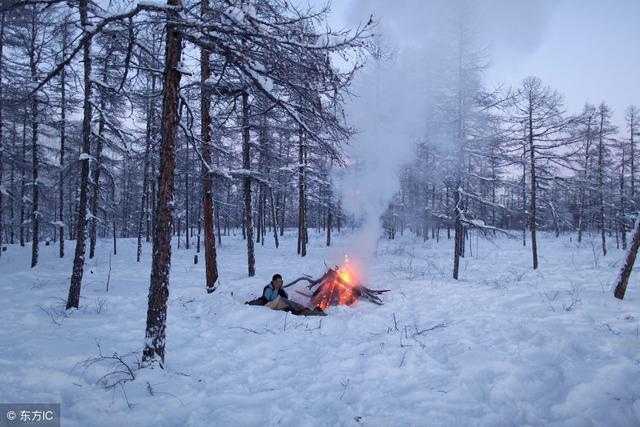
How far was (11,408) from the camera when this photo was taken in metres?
3.38

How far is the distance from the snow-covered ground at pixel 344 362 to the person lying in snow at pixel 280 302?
538mm

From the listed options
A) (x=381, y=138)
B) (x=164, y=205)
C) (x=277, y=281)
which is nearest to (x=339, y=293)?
(x=277, y=281)

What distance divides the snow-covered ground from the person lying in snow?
1.77ft

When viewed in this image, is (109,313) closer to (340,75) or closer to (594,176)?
(340,75)

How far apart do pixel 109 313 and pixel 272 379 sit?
204 inches

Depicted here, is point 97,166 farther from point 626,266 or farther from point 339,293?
point 626,266

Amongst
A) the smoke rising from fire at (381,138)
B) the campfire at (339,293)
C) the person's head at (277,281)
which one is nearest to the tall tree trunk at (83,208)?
the person's head at (277,281)

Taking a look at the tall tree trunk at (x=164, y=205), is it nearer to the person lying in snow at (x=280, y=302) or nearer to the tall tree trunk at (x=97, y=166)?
the person lying in snow at (x=280, y=302)

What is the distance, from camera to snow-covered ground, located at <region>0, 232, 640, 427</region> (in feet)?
11.3

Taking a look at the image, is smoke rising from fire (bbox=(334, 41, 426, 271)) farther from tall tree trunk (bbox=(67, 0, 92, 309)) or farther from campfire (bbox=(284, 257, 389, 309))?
tall tree trunk (bbox=(67, 0, 92, 309))

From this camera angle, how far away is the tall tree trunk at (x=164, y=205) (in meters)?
4.24

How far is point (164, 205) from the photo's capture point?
168 inches

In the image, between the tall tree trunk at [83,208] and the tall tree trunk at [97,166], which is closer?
the tall tree trunk at [83,208]

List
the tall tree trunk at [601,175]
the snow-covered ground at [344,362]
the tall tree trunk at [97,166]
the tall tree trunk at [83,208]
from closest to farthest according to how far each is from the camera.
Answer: the snow-covered ground at [344,362], the tall tree trunk at [83,208], the tall tree trunk at [97,166], the tall tree trunk at [601,175]
